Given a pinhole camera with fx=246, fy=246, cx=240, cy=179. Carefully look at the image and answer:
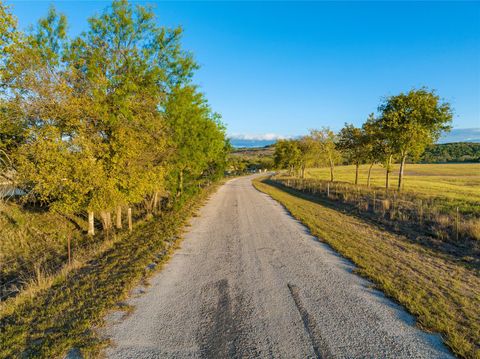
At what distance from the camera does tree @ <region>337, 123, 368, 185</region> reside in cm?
3294

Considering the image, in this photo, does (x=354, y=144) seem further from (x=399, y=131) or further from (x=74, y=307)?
(x=74, y=307)

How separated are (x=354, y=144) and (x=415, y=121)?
1076 cm

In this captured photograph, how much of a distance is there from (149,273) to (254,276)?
3054 mm

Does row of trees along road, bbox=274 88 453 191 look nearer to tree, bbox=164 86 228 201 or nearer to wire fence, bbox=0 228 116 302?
tree, bbox=164 86 228 201

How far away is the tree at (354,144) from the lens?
3294cm

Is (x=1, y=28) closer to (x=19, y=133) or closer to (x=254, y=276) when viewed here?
(x=19, y=133)

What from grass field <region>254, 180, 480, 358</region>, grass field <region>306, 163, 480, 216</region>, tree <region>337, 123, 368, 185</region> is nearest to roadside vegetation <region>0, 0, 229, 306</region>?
grass field <region>254, 180, 480, 358</region>

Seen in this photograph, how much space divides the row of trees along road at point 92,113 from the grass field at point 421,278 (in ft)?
32.4

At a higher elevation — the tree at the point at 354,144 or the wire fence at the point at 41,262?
the tree at the point at 354,144

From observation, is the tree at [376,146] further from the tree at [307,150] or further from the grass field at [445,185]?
the tree at [307,150]

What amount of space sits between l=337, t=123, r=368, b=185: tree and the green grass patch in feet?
102

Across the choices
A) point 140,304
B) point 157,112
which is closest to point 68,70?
point 157,112

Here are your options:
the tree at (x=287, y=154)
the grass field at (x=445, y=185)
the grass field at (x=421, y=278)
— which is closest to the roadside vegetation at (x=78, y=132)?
the grass field at (x=421, y=278)

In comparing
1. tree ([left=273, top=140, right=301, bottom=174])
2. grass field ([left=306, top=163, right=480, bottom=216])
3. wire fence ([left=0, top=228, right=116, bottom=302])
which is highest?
tree ([left=273, top=140, right=301, bottom=174])
